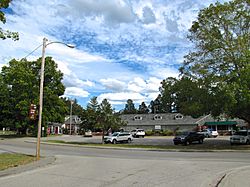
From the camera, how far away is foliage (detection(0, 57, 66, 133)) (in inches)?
2395

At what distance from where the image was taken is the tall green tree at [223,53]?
29422 mm

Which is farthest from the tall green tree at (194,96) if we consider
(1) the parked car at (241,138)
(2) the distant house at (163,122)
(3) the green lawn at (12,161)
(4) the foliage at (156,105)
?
(4) the foliage at (156,105)

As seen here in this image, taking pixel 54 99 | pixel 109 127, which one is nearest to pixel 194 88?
pixel 109 127

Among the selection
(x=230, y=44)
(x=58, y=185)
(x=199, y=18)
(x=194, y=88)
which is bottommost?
(x=58, y=185)

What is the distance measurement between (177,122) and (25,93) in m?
35.7

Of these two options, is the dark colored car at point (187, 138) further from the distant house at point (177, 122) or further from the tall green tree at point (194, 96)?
the distant house at point (177, 122)

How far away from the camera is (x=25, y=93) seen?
199 ft

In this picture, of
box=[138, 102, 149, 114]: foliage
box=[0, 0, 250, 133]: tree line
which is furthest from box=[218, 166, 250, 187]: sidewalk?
box=[138, 102, 149, 114]: foliage

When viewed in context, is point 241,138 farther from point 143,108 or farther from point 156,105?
point 143,108

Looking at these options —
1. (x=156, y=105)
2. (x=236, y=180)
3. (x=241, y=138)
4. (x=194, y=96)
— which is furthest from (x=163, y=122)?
(x=156, y=105)

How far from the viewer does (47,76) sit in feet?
210

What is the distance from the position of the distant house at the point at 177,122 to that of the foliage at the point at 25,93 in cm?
2407

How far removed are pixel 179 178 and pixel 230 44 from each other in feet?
72.6

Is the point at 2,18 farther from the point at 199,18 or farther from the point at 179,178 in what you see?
the point at 199,18
